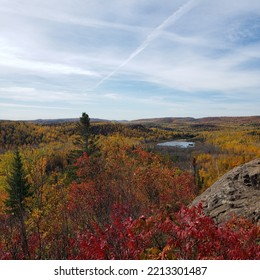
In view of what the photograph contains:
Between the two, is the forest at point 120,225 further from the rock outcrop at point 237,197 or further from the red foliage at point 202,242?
the rock outcrop at point 237,197

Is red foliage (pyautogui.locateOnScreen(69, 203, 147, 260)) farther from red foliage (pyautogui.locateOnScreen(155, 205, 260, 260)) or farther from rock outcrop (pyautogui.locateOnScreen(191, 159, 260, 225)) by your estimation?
rock outcrop (pyautogui.locateOnScreen(191, 159, 260, 225))

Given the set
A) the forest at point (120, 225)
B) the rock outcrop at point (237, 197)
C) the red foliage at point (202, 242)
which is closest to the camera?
the red foliage at point (202, 242)

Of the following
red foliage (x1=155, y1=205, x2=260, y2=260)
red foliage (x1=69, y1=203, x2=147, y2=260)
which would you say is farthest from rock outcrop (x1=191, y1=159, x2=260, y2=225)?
red foliage (x1=69, y1=203, x2=147, y2=260)

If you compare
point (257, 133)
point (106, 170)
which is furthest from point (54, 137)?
point (106, 170)

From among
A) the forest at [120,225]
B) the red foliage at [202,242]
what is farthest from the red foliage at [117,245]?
the red foliage at [202,242]

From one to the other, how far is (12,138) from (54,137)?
76.0ft

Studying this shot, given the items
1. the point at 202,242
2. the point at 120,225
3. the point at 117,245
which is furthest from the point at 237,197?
the point at 117,245

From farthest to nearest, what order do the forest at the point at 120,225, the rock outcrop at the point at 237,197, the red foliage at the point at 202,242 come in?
the rock outcrop at the point at 237,197, the forest at the point at 120,225, the red foliage at the point at 202,242

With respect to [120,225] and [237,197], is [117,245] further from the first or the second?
[237,197]

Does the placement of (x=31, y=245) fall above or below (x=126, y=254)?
below

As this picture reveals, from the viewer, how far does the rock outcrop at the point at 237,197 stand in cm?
1142

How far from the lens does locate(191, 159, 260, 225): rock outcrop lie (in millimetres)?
11423

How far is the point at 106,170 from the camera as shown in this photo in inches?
946

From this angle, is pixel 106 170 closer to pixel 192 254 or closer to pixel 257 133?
pixel 192 254
